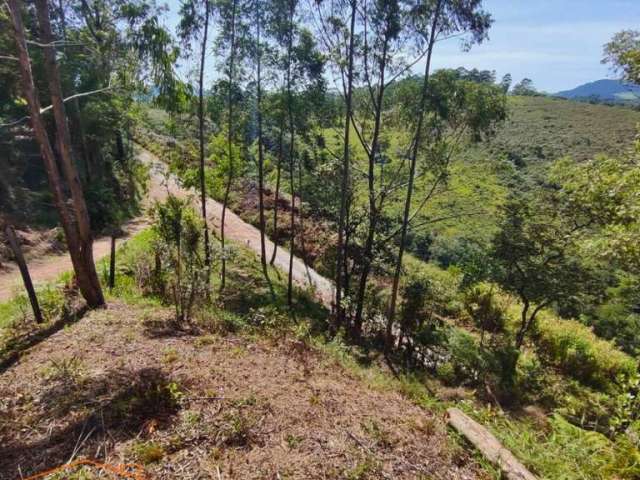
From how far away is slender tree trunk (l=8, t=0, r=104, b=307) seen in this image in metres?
5.11

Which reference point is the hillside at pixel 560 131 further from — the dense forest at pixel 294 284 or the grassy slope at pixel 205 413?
the grassy slope at pixel 205 413

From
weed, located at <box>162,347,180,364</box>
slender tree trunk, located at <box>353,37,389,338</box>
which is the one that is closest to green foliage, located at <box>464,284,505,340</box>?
slender tree trunk, located at <box>353,37,389,338</box>

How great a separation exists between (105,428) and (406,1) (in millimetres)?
11212

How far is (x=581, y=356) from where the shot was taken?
41.3 ft

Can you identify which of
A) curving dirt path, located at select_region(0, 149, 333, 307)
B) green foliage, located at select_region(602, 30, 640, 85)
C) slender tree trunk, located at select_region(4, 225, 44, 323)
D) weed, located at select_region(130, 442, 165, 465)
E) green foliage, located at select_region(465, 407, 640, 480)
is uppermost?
green foliage, located at select_region(602, 30, 640, 85)

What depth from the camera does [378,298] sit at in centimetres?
1337

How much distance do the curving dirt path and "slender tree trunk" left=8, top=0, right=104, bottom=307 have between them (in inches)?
59.9

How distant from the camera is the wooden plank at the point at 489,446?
11.1 feet

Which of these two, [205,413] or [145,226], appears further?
[145,226]

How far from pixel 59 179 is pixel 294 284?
1057 centimetres

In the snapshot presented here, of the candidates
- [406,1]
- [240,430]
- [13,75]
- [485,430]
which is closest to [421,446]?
[485,430]

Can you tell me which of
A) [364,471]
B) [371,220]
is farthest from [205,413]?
[371,220]

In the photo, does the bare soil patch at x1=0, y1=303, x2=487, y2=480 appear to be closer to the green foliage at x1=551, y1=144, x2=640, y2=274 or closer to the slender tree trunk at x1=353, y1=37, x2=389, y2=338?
the green foliage at x1=551, y1=144, x2=640, y2=274

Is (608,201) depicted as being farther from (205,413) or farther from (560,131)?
(560,131)
